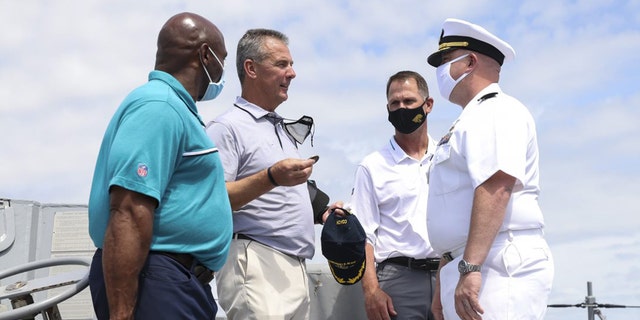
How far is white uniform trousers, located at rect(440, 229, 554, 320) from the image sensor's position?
132 inches

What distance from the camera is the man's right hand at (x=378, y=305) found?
185 inches

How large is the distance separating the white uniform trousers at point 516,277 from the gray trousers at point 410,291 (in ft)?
4.48

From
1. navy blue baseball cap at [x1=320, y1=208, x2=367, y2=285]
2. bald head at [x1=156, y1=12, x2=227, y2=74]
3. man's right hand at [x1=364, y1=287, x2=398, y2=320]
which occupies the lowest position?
man's right hand at [x1=364, y1=287, x2=398, y2=320]

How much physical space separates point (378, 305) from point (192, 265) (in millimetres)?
2184

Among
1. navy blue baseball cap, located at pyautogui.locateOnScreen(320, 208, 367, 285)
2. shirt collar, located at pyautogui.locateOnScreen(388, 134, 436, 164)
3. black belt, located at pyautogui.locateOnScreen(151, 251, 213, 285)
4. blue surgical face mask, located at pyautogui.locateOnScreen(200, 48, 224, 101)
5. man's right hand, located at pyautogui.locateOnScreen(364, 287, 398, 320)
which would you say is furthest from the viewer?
shirt collar, located at pyautogui.locateOnScreen(388, 134, 436, 164)

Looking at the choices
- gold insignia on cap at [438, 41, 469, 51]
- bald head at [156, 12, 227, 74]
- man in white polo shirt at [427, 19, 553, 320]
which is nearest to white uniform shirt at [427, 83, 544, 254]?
man in white polo shirt at [427, 19, 553, 320]

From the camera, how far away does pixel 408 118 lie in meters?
5.13

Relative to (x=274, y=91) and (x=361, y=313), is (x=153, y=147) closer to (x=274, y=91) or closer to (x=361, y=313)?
(x=274, y=91)

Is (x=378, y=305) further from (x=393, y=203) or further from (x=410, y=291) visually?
(x=393, y=203)

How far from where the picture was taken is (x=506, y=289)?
3354 millimetres

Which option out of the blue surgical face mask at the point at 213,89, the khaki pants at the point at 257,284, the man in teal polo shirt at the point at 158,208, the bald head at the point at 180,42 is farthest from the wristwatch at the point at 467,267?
the bald head at the point at 180,42

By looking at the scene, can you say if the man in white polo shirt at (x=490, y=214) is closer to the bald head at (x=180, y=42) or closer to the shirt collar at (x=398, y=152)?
the bald head at (x=180, y=42)

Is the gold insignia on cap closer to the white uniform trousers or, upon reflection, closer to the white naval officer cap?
the white naval officer cap

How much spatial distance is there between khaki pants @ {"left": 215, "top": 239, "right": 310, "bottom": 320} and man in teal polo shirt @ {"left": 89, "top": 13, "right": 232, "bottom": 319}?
88 centimetres
